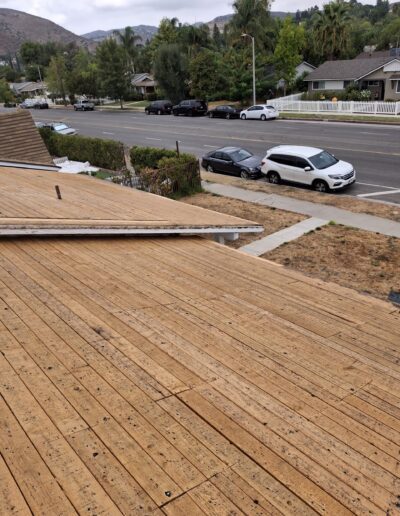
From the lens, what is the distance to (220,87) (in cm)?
4950

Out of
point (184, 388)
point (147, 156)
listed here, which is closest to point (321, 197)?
point (147, 156)

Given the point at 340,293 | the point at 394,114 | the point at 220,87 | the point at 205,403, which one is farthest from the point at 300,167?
the point at 220,87

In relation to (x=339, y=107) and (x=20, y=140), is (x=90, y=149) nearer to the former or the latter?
(x=20, y=140)

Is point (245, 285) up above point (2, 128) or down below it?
below

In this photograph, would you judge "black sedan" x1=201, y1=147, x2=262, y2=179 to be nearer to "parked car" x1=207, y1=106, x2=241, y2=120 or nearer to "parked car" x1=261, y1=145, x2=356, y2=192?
"parked car" x1=261, y1=145, x2=356, y2=192

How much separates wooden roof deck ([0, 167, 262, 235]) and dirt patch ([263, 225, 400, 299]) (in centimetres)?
173

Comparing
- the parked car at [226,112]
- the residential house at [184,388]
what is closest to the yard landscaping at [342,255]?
the residential house at [184,388]

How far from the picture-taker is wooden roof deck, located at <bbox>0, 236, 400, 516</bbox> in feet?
8.65

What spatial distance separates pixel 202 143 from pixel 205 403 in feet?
88.2

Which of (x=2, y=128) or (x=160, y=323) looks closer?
(x=160, y=323)

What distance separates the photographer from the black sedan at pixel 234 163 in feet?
64.8

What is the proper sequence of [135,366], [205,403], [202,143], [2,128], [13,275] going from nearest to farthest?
[205,403]
[135,366]
[13,275]
[2,128]
[202,143]

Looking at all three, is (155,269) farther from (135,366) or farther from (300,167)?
(300,167)

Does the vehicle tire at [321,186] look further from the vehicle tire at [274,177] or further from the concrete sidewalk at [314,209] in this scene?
the vehicle tire at [274,177]
